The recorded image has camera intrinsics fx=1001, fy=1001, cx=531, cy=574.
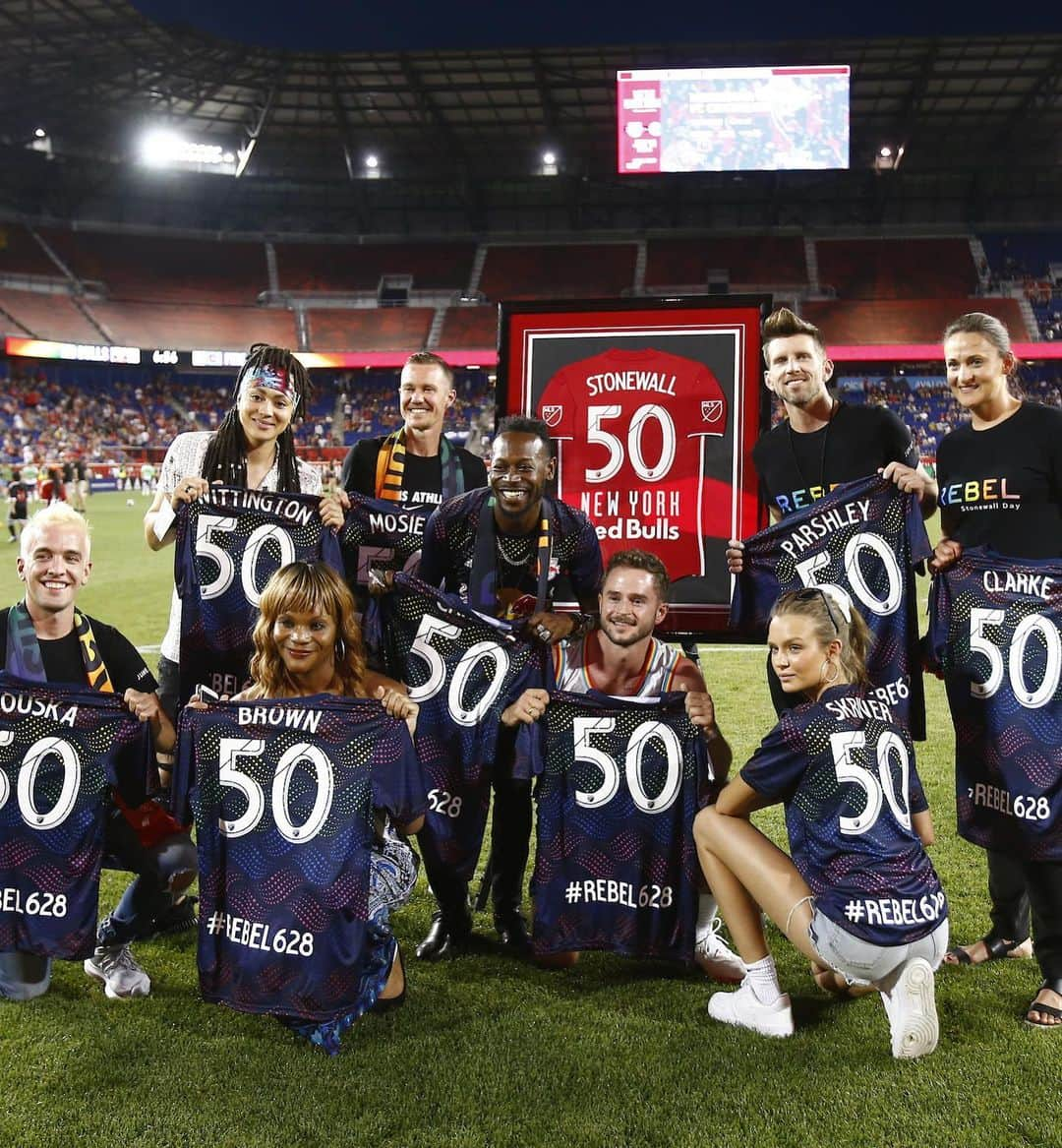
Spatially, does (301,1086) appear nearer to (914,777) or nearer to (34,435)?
(914,777)

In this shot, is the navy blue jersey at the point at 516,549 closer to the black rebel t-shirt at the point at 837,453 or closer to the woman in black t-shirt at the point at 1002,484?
the black rebel t-shirt at the point at 837,453

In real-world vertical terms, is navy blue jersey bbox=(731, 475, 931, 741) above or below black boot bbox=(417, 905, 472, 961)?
above

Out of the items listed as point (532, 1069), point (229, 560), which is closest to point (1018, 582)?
point (532, 1069)

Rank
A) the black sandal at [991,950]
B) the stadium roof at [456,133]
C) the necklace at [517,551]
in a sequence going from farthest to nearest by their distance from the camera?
the stadium roof at [456,133]
the necklace at [517,551]
the black sandal at [991,950]

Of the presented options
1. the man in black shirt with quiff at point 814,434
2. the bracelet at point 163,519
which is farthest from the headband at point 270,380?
the man in black shirt with quiff at point 814,434

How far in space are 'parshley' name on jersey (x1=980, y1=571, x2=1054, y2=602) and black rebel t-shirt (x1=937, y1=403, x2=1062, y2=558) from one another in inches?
3.8

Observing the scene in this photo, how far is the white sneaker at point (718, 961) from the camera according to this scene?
3.44 meters

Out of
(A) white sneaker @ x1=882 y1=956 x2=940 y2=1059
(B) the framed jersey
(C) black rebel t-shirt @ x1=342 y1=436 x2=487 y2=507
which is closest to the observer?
(A) white sneaker @ x1=882 y1=956 x2=940 y2=1059

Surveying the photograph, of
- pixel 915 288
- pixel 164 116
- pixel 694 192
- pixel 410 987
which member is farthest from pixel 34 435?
pixel 410 987

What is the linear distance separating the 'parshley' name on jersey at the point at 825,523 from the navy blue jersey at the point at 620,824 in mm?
834

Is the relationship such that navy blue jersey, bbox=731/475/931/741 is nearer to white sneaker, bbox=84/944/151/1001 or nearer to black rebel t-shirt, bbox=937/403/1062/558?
black rebel t-shirt, bbox=937/403/1062/558

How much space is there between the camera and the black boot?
3.69 m

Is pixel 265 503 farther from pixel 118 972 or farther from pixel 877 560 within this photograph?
pixel 877 560

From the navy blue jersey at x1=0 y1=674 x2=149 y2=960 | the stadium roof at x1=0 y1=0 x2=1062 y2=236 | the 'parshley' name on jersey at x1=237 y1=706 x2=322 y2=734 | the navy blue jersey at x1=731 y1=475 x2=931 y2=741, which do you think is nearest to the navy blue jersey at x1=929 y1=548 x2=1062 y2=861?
the navy blue jersey at x1=731 y1=475 x2=931 y2=741
